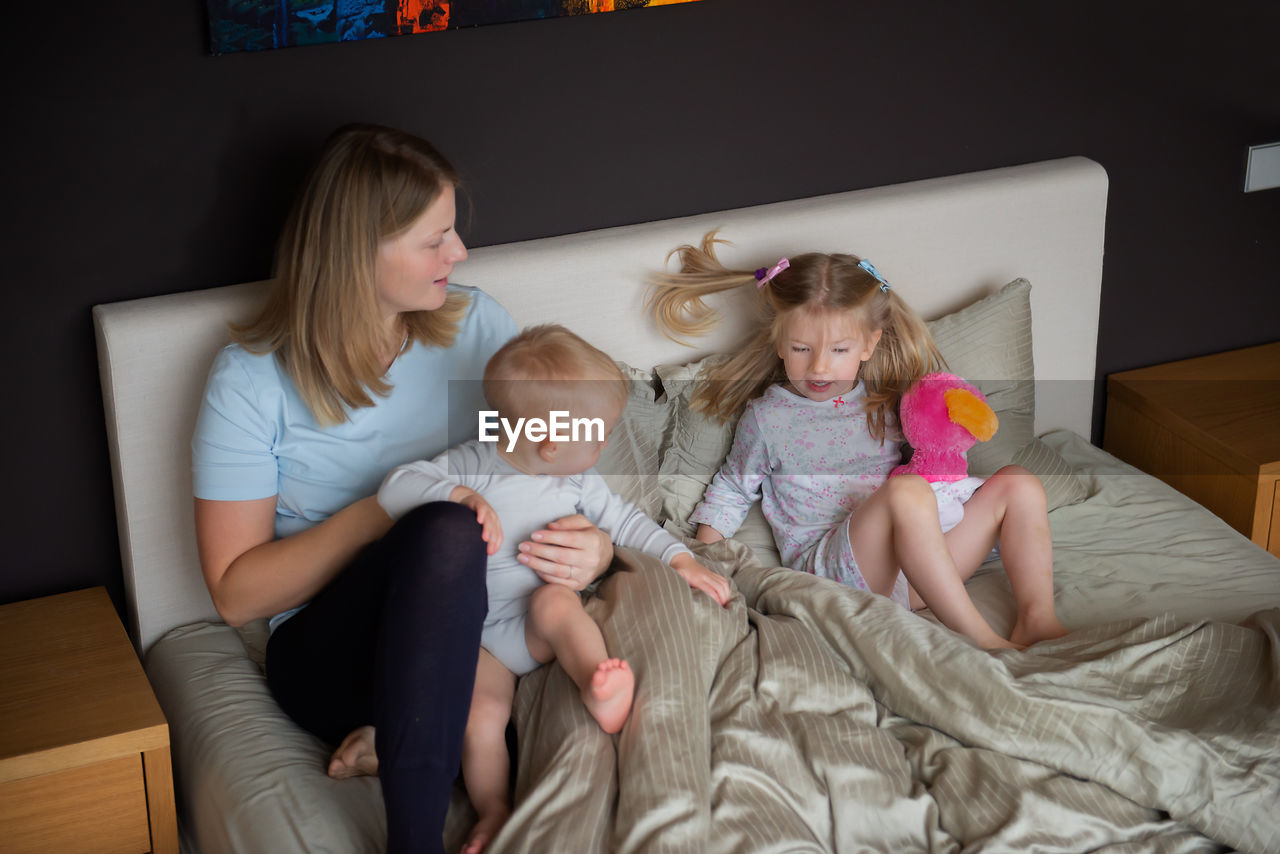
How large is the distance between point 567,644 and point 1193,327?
1.83m

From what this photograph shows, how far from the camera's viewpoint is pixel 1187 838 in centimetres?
138

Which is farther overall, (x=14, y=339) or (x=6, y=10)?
(x=14, y=339)

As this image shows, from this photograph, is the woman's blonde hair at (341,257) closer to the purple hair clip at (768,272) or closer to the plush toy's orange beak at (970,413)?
the purple hair clip at (768,272)

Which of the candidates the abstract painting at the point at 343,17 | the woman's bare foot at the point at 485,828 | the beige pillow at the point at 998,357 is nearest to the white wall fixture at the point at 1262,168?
the beige pillow at the point at 998,357

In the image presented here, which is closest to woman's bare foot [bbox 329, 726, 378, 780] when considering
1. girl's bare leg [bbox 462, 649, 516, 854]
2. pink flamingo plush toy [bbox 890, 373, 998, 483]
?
girl's bare leg [bbox 462, 649, 516, 854]

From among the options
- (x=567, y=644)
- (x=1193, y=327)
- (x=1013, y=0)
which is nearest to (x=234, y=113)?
(x=567, y=644)

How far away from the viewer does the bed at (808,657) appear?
1386 mm

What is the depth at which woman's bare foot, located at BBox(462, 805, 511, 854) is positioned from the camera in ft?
4.46

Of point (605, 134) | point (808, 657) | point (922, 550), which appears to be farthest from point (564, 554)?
point (605, 134)

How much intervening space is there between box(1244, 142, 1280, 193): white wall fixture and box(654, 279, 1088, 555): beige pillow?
729 mm

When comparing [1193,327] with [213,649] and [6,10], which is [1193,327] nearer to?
[213,649]

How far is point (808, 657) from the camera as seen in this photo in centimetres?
160

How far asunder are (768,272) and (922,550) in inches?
21.3

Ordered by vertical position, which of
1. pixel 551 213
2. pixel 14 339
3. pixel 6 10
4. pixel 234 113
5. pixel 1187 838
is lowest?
pixel 1187 838
